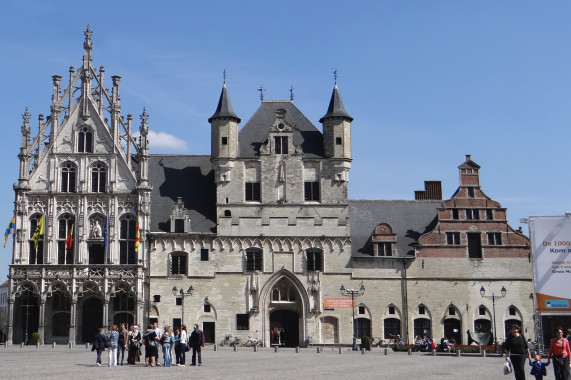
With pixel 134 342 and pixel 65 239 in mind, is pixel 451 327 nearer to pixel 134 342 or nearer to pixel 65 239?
pixel 65 239

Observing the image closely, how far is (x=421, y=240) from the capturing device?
2215 inches

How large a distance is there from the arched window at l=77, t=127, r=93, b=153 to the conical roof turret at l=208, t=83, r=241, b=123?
8.72 metres

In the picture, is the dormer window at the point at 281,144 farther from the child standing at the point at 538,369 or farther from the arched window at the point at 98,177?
the child standing at the point at 538,369

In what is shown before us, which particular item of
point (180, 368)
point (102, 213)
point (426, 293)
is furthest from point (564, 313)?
point (102, 213)

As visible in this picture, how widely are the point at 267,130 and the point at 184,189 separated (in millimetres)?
7673

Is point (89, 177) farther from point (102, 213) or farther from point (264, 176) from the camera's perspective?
point (264, 176)

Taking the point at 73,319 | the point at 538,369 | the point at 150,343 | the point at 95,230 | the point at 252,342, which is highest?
the point at 95,230

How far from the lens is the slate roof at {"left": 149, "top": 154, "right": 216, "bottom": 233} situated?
182ft

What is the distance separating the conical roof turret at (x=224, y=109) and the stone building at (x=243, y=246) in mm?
116

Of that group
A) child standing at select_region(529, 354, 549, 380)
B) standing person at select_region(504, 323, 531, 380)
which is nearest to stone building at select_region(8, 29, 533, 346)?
standing person at select_region(504, 323, 531, 380)

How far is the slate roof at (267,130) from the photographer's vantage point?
2243 inches

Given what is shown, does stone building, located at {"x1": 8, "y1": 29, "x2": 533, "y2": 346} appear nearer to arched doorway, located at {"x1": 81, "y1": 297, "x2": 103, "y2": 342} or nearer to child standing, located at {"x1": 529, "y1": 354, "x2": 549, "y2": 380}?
arched doorway, located at {"x1": 81, "y1": 297, "x2": 103, "y2": 342}

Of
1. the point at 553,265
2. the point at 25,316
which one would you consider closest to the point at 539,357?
the point at 553,265

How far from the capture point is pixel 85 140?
180 feet
